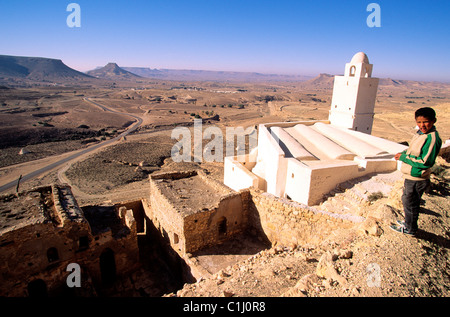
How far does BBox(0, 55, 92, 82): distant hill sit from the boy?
184m

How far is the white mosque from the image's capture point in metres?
9.24

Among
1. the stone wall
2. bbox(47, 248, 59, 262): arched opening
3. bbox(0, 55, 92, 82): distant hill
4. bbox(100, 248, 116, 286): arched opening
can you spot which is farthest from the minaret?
bbox(0, 55, 92, 82): distant hill

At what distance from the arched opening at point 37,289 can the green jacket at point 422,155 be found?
29.6ft

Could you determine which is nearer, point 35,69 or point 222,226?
point 222,226

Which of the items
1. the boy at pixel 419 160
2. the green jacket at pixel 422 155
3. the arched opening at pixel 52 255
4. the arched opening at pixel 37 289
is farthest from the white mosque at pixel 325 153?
the arched opening at pixel 37 289

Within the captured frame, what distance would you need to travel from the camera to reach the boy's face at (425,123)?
13.2 feet

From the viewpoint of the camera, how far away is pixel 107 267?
8656mm

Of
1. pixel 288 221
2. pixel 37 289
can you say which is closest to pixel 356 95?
pixel 288 221

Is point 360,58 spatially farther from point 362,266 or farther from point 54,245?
point 54,245

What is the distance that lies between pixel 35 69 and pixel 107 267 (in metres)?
202

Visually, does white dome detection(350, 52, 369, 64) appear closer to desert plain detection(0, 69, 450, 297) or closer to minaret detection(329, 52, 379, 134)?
minaret detection(329, 52, 379, 134)

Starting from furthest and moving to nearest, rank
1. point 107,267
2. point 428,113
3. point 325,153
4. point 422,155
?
1. point 325,153
2. point 107,267
3. point 422,155
4. point 428,113

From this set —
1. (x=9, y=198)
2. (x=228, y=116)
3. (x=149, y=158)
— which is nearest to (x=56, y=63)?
(x=228, y=116)
